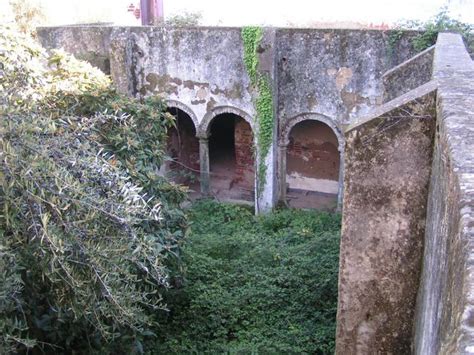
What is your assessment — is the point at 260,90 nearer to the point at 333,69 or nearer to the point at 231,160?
the point at 333,69

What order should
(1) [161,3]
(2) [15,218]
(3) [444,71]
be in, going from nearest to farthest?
(2) [15,218] < (3) [444,71] < (1) [161,3]

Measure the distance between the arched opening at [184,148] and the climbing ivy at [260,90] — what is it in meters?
2.74

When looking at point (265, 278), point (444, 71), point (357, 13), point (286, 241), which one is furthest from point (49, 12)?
point (444, 71)

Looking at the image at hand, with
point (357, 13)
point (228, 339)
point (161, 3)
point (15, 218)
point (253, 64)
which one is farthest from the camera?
point (357, 13)

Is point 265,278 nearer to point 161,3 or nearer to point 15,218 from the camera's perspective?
point 15,218

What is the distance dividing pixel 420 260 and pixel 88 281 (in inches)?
89.4

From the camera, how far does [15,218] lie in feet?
11.2

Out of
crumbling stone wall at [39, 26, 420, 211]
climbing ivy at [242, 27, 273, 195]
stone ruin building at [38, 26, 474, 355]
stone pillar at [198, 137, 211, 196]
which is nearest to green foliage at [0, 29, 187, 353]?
stone ruin building at [38, 26, 474, 355]

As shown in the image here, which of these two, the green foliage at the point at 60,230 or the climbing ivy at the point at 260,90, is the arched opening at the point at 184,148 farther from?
the green foliage at the point at 60,230

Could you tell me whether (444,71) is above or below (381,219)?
above

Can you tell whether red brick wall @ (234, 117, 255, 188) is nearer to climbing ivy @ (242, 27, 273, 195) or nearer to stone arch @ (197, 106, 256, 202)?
stone arch @ (197, 106, 256, 202)

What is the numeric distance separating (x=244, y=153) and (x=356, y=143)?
9.51 meters

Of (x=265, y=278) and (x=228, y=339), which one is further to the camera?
(x=265, y=278)

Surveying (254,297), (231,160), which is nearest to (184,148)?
(231,160)
